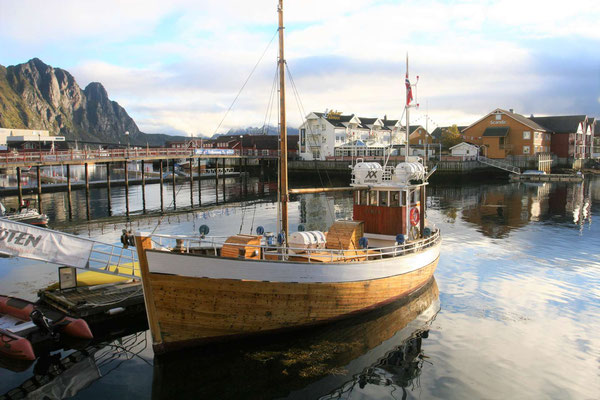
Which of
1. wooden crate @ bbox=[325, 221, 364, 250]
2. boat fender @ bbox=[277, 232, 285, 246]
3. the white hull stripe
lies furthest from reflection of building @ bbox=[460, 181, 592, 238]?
boat fender @ bbox=[277, 232, 285, 246]

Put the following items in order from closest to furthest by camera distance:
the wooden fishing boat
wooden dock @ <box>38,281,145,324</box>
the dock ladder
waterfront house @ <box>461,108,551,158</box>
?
the wooden fishing boat
wooden dock @ <box>38,281,145,324</box>
the dock ladder
waterfront house @ <box>461,108,551,158</box>

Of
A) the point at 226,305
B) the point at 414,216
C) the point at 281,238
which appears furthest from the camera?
the point at 414,216

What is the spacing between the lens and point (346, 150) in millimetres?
89500

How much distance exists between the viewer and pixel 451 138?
3526 inches

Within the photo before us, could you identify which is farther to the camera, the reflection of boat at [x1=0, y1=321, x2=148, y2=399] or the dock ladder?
the dock ladder

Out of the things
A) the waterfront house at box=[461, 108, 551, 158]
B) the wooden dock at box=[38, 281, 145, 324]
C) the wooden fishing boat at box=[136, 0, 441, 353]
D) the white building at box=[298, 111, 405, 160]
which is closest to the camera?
the wooden fishing boat at box=[136, 0, 441, 353]

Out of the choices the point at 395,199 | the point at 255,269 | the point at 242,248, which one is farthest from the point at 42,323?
the point at 395,199

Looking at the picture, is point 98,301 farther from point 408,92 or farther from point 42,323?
point 408,92

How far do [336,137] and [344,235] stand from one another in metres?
74.7

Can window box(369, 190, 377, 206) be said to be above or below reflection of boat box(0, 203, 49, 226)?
above

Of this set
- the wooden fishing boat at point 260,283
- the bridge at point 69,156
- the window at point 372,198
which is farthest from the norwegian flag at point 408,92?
the bridge at point 69,156

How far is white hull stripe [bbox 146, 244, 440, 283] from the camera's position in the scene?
1216cm

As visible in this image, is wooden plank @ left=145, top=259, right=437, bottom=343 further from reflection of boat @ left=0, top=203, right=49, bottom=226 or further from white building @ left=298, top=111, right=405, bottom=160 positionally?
white building @ left=298, top=111, right=405, bottom=160

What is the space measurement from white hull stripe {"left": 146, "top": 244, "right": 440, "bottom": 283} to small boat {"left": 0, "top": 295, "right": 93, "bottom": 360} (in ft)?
12.3
